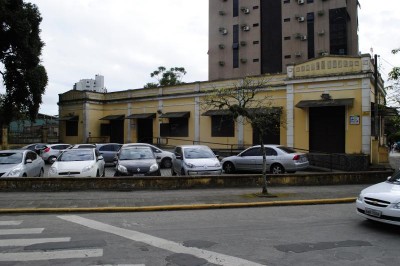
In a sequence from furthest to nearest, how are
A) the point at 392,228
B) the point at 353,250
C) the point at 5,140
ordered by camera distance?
1. the point at 5,140
2. the point at 392,228
3. the point at 353,250

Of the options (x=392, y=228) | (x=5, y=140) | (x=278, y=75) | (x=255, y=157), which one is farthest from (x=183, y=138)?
(x=392, y=228)

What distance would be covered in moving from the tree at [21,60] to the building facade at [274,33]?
26.6m

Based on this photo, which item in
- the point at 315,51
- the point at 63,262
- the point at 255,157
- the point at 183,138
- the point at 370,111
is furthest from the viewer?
the point at 315,51

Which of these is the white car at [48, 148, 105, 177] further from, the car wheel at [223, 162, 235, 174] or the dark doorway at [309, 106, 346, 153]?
the dark doorway at [309, 106, 346, 153]

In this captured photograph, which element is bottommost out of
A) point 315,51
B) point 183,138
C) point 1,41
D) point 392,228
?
point 392,228

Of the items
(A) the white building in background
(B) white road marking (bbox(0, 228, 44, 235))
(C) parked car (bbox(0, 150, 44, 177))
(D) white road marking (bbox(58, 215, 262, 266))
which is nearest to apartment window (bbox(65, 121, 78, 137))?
(C) parked car (bbox(0, 150, 44, 177))

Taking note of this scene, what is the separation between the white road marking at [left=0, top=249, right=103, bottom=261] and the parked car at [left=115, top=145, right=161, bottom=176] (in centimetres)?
834

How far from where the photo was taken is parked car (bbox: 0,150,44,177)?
45.2 ft

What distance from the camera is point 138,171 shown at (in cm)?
1458

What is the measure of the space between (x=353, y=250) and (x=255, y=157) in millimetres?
12442

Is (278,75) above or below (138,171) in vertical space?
above

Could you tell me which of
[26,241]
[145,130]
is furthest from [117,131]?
[26,241]

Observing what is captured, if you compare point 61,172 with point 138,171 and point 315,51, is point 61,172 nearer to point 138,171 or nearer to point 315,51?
point 138,171

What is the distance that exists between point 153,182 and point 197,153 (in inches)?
137
